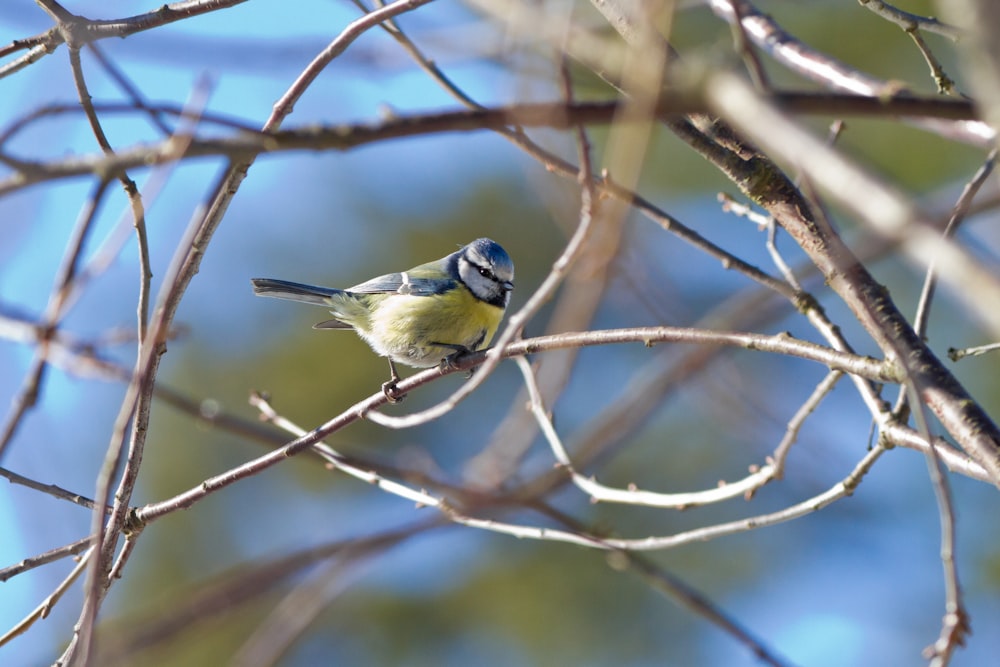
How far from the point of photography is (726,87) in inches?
31.9

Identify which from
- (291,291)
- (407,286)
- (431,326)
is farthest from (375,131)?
(407,286)

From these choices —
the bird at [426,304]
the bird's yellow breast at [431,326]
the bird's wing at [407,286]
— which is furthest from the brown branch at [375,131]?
the bird's wing at [407,286]

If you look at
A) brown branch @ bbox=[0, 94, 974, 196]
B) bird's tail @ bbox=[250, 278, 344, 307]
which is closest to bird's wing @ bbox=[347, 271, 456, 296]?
bird's tail @ bbox=[250, 278, 344, 307]

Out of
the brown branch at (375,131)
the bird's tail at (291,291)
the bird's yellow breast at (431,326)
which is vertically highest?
the bird's tail at (291,291)

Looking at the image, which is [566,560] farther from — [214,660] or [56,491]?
[56,491]

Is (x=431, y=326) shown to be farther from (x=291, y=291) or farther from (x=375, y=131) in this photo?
(x=375, y=131)

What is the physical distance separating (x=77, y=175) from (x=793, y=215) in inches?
58.4

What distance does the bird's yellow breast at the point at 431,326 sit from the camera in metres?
3.77

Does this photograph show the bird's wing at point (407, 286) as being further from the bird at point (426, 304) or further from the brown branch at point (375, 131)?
the brown branch at point (375, 131)

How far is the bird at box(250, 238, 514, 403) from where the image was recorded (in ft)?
12.4

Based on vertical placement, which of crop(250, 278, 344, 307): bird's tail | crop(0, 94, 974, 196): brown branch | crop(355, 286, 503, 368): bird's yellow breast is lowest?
crop(0, 94, 974, 196): brown branch

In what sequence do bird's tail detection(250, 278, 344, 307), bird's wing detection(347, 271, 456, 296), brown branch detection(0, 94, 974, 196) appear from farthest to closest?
1. bird's wing detection(347, 271, 456, 296)
2. bird's tail detection(250, 278, 344, 307)
3. brown branch detection(0, 94, 974, 196)

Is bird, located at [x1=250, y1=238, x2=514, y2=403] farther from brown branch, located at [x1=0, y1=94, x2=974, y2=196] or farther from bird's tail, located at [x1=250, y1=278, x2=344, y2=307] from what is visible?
brown branch, located at [x1=0, y1=94, x2=974, y2=196]

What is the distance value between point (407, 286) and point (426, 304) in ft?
0.83
